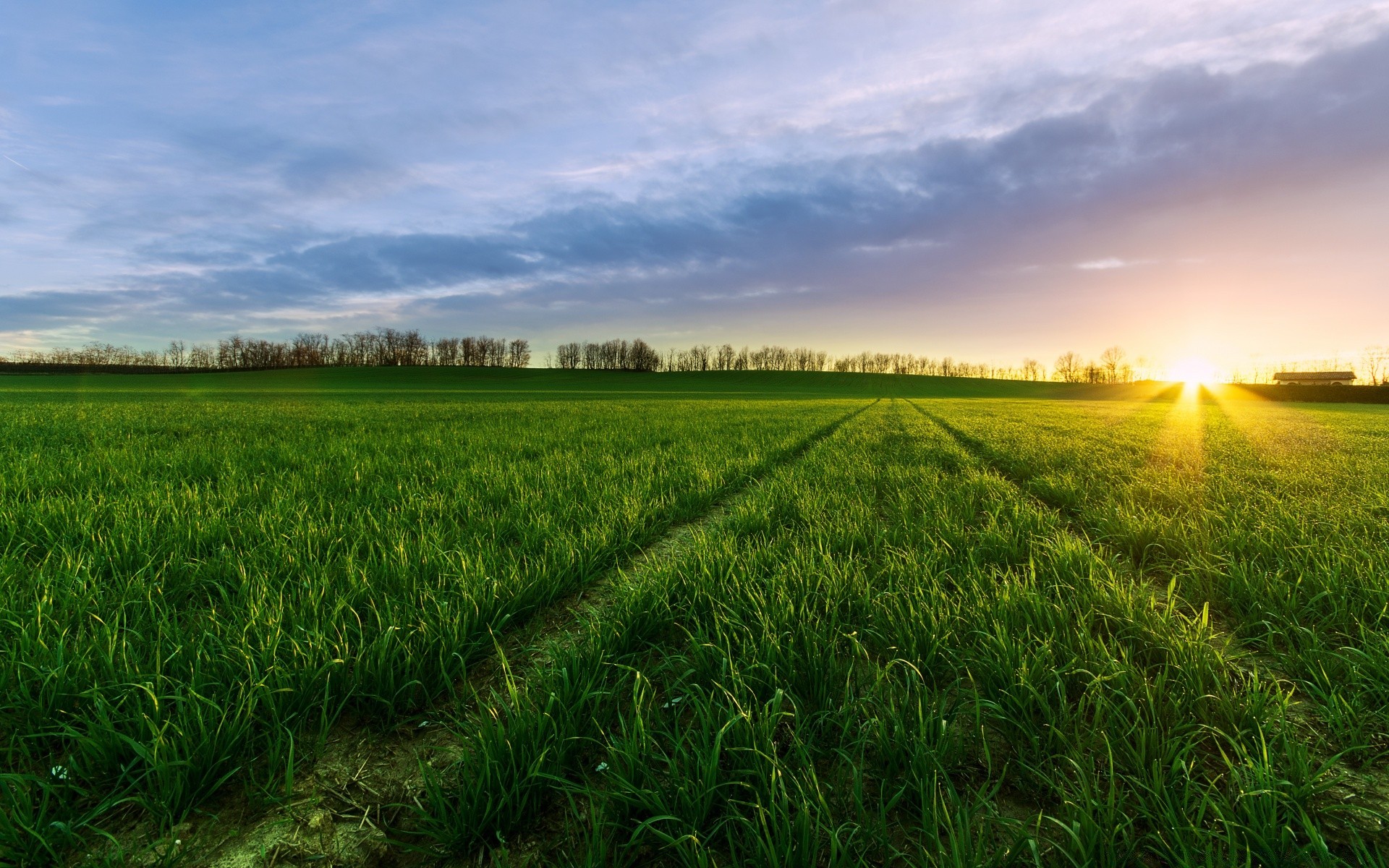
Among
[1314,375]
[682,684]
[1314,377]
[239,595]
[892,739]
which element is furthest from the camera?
[1314,375]

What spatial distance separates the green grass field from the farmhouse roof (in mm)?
139763

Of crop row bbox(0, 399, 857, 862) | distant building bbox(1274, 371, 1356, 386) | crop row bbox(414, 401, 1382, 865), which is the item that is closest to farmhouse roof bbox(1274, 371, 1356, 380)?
distant building bbox(1274, 371, 1356, 386)

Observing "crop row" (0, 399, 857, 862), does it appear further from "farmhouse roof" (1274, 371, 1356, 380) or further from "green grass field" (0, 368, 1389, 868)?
"farmhouse roof" (1274, 371, 1356, 380)

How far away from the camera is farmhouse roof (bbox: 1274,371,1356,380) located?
92.5 meters

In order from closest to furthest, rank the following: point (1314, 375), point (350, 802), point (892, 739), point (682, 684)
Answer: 1. point (350, 802)
2. point (892, 739)
3. point (682, 684)
4. point (1314, 375)

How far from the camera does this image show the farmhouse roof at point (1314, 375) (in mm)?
92500

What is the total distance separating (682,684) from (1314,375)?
486 feet

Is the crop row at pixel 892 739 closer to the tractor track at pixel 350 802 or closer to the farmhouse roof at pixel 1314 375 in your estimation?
the tractor track at pixel 350 802

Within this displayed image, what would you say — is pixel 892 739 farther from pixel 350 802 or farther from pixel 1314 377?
pixel 1314 377

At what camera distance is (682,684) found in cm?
209

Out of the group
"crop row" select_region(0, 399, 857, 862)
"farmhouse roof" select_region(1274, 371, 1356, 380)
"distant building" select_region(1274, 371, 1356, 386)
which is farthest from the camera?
"farmhouse roof" select_region(1274, 371, 1356, 380)

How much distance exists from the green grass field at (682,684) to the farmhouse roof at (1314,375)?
459ft

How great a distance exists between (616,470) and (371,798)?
5.27 meters

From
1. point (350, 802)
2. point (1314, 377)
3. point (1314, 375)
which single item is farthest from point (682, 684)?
point (1314, 375)
